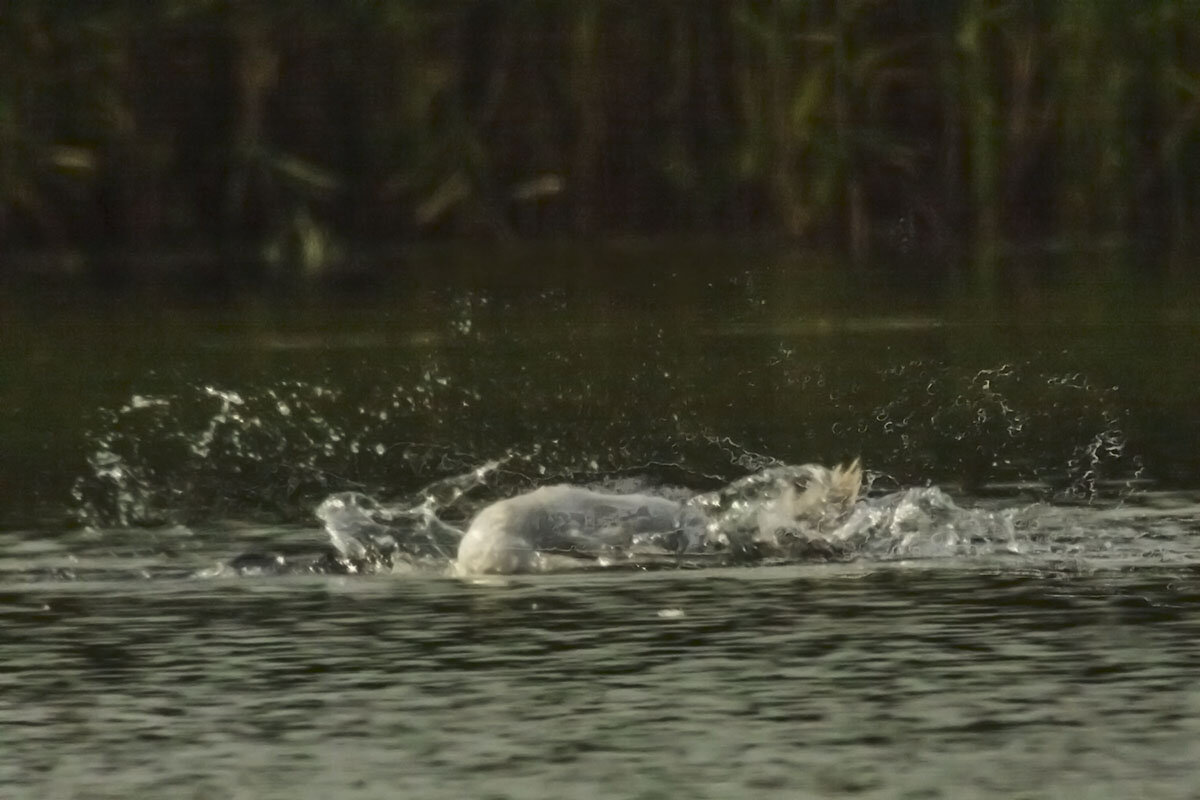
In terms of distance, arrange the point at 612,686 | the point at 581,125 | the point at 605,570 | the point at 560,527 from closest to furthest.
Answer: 1. the point at 612,686
2. the point at 605,570
3. the point at 560,527
4. the point at 581,125

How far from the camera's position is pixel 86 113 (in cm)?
2769

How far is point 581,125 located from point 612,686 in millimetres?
19156

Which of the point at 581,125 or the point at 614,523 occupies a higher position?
the point at 581,125

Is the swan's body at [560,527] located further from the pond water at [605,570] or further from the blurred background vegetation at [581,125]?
the blurred background vegetation at [581,125]

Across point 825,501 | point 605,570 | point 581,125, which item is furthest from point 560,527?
point 581,125

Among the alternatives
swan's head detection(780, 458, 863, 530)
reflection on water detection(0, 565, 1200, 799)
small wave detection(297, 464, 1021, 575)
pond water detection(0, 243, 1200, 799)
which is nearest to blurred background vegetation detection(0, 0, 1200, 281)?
pond water detection(0, 243, 1200, 799)

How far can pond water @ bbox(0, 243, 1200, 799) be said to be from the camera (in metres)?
7.98

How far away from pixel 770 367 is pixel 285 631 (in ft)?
28.5

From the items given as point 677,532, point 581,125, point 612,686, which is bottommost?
point 612,686

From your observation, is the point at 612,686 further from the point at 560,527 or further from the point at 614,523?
the point at 614,523

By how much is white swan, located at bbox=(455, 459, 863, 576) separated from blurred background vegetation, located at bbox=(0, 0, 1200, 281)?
14.8 metres

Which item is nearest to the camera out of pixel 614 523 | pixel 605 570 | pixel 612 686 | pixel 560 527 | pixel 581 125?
pixel 612 686

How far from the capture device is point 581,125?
27.7 meters

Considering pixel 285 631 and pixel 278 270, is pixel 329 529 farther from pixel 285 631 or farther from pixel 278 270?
pixel 278 270
